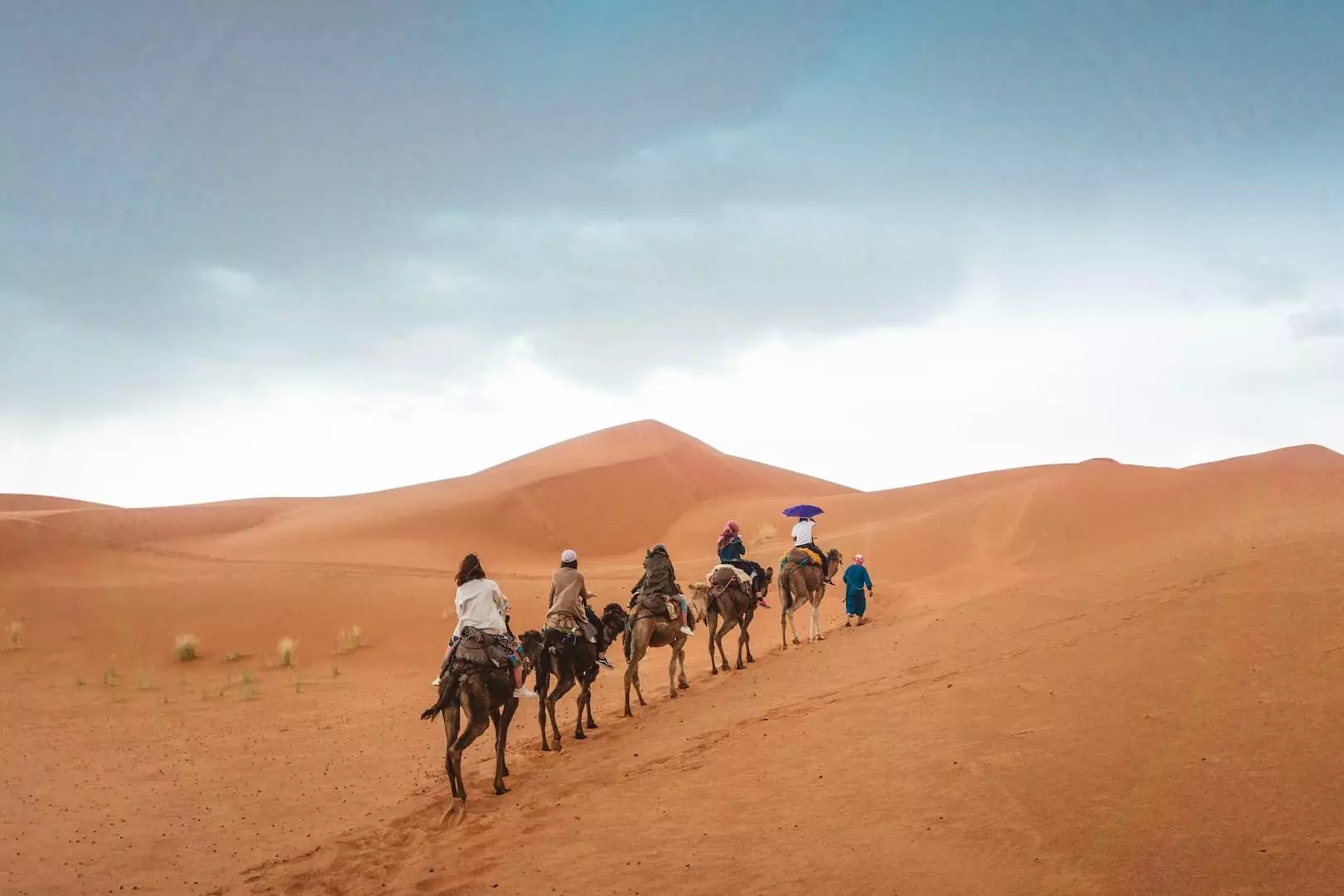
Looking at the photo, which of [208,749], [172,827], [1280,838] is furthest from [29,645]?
[1280,838]

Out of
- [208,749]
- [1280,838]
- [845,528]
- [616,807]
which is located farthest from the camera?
[845,528]

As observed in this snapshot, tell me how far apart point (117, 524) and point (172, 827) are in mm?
39823

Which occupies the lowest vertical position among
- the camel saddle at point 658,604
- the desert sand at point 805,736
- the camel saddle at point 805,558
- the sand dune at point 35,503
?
the desert sand at point 805,736

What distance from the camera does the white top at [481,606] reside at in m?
10.5

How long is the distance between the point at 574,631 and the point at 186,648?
47.0ft

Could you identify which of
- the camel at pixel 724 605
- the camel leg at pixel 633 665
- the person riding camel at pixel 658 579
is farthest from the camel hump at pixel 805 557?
the camel leg at pixel 633 665

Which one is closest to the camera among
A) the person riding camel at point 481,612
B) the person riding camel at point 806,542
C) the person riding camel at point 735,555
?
the person riding camel at point 481,612

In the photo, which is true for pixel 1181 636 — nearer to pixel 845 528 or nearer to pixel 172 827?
pixel 172 827

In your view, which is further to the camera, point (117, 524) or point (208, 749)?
point (117, 524)

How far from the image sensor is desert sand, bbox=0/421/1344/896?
6.82 meters

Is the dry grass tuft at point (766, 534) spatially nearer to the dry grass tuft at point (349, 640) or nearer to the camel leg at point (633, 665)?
the dry grass tuft at point (349, 640)

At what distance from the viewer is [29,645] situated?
882 inches

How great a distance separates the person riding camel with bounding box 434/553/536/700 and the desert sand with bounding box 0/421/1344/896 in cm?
156

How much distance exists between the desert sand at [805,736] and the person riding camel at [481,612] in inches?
61.4
